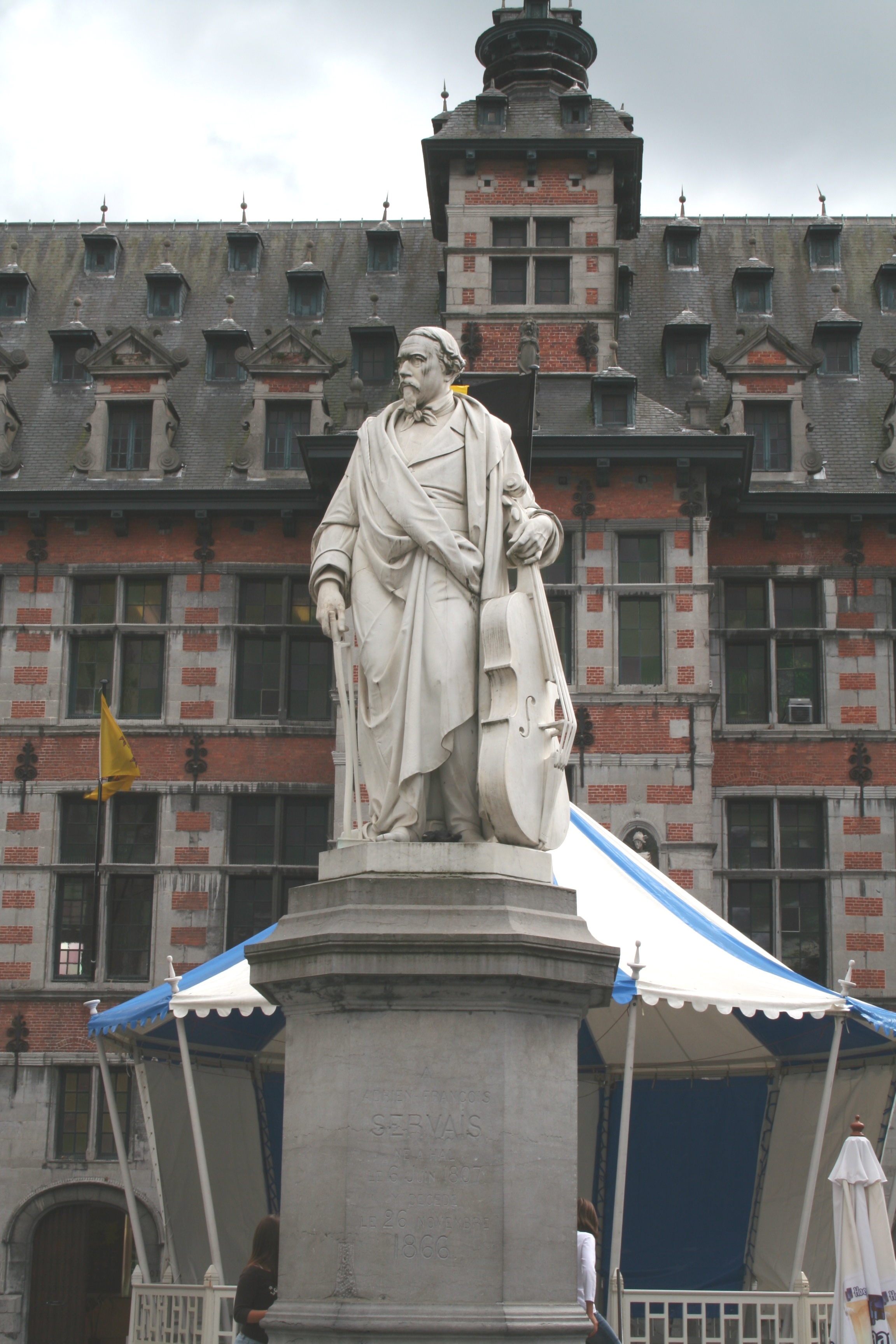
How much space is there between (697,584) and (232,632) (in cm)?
648

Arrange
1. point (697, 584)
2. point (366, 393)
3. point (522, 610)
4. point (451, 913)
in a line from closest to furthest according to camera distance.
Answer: point (451, 913), point (522, 610), point (697, 584), point (366, 393)

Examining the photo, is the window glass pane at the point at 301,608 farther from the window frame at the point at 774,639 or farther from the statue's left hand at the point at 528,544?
the statue's left hand at the point at 528,544

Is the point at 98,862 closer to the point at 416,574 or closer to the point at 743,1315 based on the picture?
the point at 743,1315

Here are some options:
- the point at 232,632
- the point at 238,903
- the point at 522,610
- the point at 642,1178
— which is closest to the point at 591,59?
the point at 232,632

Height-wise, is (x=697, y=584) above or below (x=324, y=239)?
below

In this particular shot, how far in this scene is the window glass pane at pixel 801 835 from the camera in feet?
69.3

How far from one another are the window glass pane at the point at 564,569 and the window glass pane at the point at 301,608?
3.44 metres

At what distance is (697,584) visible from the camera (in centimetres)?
2083

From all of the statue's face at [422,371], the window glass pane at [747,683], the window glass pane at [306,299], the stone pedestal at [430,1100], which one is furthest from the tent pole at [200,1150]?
the window glass pane at [306,299]

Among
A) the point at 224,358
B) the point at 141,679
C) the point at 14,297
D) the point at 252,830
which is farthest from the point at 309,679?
the point at 14,297

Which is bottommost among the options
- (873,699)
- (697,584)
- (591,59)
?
(873,699)

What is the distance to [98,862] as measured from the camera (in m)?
19.5

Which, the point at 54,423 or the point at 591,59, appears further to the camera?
the point at 591,59

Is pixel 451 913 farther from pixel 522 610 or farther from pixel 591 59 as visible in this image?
pixel 591 59
